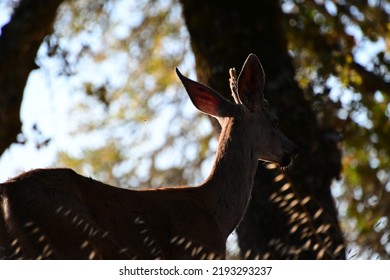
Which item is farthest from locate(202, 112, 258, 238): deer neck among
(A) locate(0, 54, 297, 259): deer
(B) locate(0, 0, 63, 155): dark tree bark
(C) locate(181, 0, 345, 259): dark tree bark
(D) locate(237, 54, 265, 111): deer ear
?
(B) locate(0, 0, 63, 155): dark tree bark

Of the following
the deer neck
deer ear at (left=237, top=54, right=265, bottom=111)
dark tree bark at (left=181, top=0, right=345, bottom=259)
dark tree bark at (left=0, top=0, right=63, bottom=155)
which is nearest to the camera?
Result: the deer neck

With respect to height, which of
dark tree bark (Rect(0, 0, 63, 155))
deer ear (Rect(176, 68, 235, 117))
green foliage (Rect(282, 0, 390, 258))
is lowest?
green foliage (Rect(282, 0, 390, 258))

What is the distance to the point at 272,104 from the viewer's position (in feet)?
45.1

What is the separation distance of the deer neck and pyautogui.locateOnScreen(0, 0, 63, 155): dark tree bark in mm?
2012


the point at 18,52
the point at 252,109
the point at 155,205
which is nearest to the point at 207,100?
the point at 252,109

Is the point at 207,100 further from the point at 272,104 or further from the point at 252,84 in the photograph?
the point at 272,104

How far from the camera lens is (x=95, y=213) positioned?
8859mm

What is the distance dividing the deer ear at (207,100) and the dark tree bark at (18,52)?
172cm

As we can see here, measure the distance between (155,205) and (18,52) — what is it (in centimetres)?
308

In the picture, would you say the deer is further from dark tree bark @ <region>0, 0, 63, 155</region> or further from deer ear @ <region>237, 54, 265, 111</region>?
dark tree bark @ <region>0, 0, 63, 155</region>

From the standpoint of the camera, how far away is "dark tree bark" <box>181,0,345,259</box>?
13172mm

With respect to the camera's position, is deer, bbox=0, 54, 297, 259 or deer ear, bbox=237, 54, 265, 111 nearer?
deer, bbox=0, 54, 297, 259

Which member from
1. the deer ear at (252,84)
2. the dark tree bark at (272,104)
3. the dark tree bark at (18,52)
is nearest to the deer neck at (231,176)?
the deer ear at (252,84)
